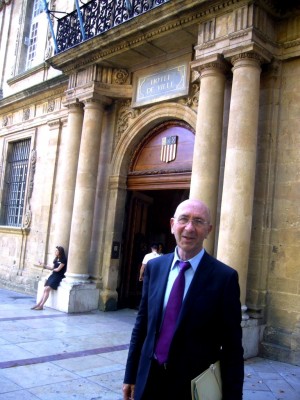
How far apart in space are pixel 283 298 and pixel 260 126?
2.81 meters

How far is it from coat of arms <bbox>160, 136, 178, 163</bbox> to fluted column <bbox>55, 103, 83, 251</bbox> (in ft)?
7.40

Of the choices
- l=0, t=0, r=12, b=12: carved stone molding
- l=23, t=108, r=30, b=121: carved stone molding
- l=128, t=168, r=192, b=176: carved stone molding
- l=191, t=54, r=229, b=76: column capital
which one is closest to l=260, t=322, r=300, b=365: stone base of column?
l=128, t=168, r=192, b=176: carved stone molding

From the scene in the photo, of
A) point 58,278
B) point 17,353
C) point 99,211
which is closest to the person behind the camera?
point 17,353

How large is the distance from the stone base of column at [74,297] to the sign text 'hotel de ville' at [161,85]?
4.17 metres

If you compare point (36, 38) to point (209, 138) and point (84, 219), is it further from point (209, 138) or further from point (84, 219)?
point (209, 138)

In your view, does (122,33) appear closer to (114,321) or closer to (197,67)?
(197,67)

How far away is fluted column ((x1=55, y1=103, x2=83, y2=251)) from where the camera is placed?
32.4ft

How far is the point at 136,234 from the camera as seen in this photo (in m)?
10.1

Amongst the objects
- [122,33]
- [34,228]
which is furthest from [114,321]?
[122,33]

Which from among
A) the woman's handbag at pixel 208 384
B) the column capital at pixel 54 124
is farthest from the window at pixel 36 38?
the woman's handbag at pixel 208 384

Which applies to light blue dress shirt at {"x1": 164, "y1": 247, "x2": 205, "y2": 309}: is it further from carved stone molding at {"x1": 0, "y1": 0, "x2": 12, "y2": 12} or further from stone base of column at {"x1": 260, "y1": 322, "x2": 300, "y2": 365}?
carved stone molding at {"x1": 0, "y1": 0, "x2": 12, "y2": 12}

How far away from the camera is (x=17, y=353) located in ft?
18.4

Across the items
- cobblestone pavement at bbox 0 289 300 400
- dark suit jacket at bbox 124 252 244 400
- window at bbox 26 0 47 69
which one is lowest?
cobblestone pavement at bbox 0 289 300 400

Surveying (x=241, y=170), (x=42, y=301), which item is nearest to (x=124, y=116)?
(x=241, y=170)
